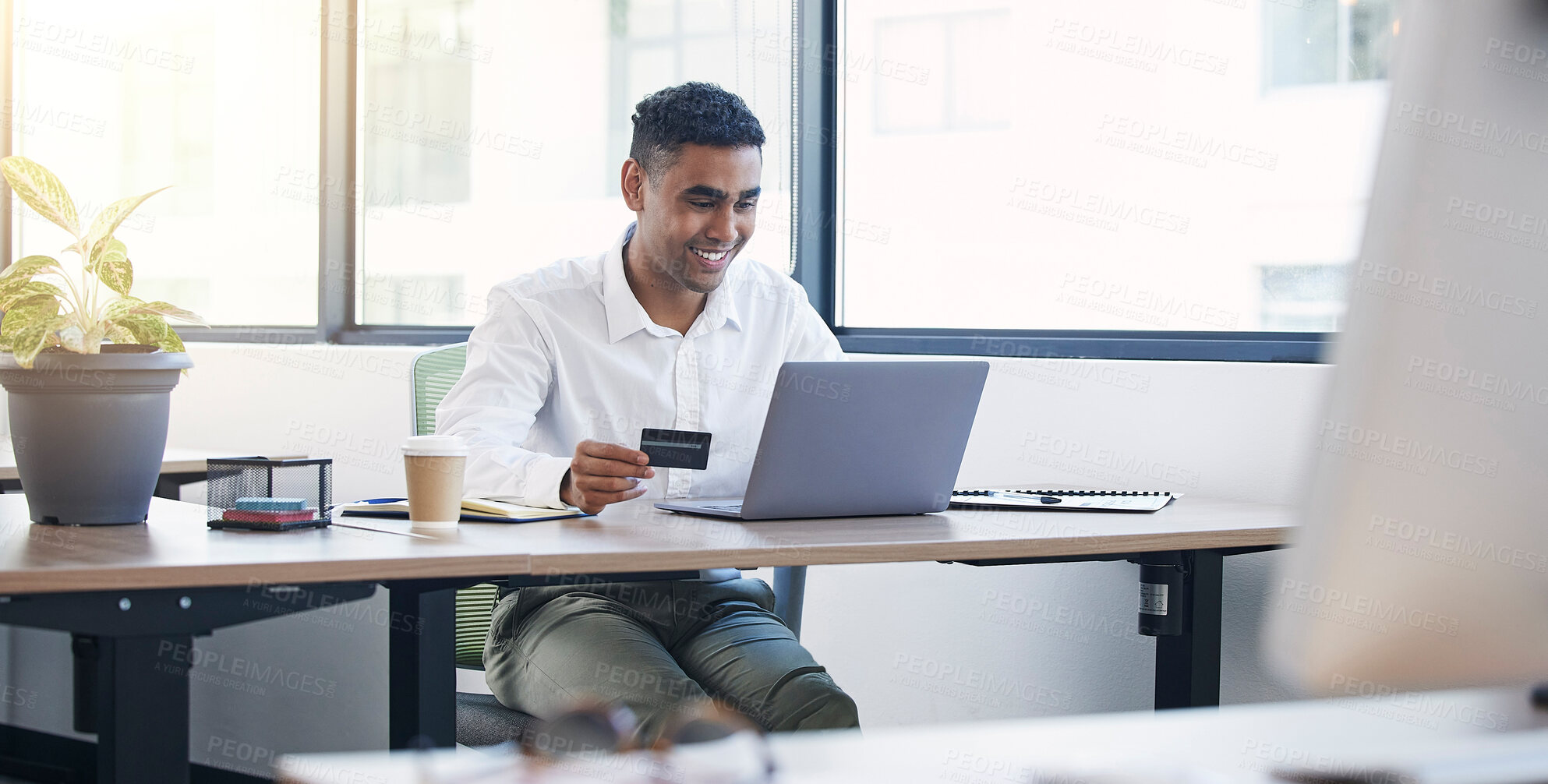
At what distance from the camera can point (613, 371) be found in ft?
6.95

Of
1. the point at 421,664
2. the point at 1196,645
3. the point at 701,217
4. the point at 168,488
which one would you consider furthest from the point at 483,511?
the point at 168,488

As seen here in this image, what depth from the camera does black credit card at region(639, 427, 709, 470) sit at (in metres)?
1.62

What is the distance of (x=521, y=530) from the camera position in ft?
4.99

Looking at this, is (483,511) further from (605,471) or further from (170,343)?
(170,343)

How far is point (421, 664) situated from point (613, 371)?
0.75 m

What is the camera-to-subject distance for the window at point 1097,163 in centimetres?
223

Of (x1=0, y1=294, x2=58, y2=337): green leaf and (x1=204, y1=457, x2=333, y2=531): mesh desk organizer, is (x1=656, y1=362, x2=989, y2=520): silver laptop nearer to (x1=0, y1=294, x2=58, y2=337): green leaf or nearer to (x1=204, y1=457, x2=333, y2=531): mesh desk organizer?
(x1=204, y1=457, x2=333, y2=531): mesh desk organizer

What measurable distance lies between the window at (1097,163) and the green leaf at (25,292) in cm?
166

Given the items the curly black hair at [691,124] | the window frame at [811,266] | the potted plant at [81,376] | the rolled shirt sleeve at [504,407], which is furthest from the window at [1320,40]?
the potted plant at [81,376]

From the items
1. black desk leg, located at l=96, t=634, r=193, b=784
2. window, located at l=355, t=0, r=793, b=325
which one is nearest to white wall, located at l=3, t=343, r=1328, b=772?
window, located at l=355, t=0, r=793, b=325

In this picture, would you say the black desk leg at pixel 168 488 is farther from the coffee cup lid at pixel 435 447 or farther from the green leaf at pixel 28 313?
the coffee cup lid at pixel 435 447

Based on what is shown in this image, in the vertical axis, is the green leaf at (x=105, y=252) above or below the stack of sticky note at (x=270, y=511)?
above

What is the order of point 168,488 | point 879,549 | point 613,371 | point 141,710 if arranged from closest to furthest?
point 141,710
point 879,549
point 613,371
point 168,488

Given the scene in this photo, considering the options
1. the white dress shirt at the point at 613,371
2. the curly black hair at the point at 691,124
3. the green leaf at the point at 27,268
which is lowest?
the white dress shirt at the point at 613,371
